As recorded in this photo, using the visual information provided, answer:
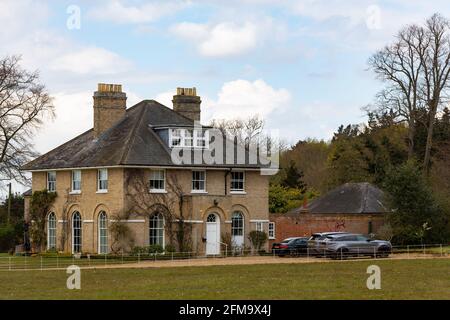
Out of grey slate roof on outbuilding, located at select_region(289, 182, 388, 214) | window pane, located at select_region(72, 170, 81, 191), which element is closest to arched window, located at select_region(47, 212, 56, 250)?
window pane, located at select_region(72, 170, 81, 191)

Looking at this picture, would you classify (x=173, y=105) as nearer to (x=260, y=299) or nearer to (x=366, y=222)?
(x=366, y=222)

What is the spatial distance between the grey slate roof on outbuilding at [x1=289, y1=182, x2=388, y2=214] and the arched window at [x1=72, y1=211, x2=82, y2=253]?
1716 cm

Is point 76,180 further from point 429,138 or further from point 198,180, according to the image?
point 429,138

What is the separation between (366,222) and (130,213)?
60.2 ft

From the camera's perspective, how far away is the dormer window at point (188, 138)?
191ft

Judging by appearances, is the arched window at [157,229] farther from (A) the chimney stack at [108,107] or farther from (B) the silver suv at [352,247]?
(B) the silver suv at [352,247]

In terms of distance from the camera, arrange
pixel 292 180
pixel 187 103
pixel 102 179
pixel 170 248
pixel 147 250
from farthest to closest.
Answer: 1. pixel 292 180
2. pixel 187 103
3. pixel 102 179
4. pixel 170 248
5. pixel 147 250

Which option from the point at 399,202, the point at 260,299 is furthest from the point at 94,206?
the point at 260,299

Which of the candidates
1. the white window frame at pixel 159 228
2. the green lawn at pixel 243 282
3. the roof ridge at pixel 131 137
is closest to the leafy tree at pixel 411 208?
the white window frame at pixel 159 228

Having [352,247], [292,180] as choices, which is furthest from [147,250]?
[292,180]

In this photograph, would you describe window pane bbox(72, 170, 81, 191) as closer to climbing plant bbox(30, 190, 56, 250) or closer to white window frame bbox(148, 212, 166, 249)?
climbing plant bbox(30, 190, 56, 250)

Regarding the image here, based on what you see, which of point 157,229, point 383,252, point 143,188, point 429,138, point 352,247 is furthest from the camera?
point 429,138

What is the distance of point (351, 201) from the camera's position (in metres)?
67.8

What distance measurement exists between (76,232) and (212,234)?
27.9 feet
